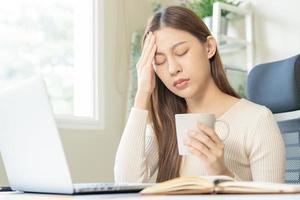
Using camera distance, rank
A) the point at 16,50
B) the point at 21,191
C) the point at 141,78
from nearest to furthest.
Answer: the point at 21,191 → the point at 141,78 → the point at 16,50

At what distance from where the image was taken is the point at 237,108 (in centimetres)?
139

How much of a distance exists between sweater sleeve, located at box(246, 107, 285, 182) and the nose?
271 mm

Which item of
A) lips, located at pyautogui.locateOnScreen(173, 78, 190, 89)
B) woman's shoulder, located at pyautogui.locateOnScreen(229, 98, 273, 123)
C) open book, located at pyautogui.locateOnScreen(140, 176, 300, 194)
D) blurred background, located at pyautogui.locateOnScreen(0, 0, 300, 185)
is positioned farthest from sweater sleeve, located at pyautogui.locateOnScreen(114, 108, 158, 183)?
blurred background, located at pyautogui.locateOnScreen(0, 0, 300, 185)

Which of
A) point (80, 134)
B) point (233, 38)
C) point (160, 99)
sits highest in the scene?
point (233, 38)

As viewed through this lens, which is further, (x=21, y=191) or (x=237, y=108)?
(x=237, y=108)

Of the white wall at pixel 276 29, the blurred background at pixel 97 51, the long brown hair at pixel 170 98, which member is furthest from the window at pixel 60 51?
the long brown hair at pixel 170 98

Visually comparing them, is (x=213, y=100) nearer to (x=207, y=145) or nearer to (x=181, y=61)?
(x=181, y=61)

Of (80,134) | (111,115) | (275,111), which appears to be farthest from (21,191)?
(111,115)

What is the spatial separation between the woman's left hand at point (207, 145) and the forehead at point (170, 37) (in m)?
0.39

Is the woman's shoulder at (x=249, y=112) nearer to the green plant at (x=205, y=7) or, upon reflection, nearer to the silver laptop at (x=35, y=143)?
the silver laptop at (x=35, y=143)

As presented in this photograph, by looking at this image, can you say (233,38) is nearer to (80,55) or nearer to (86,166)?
(80,55)

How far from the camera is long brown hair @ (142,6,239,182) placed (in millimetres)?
1416

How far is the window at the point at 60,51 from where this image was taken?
262cm

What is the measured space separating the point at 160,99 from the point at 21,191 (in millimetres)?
641
